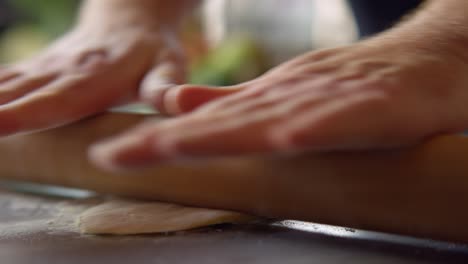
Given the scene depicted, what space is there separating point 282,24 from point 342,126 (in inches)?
105

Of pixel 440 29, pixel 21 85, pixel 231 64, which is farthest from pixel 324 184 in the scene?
pixel 231 64

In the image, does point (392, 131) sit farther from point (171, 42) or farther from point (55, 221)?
point (171, 42)

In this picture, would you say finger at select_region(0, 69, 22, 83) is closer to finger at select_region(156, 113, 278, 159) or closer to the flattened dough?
the flattened dough

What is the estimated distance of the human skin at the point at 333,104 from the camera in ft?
1.46

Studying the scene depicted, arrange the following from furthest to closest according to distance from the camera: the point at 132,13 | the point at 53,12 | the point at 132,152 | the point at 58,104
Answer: the point at 53,12 → the point at 132,13 → the point at 58,104 → the point at 132,152

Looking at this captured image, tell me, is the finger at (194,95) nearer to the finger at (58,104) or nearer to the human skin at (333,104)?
the human skin at (333,104)

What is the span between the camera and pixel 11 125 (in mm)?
681

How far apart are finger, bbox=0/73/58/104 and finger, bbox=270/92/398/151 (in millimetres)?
432

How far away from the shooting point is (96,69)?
799 mm

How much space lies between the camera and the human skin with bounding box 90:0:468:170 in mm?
444

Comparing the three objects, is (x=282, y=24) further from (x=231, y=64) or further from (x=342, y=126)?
(x=342, y=126)

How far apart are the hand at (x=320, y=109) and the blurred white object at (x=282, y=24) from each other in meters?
2.25

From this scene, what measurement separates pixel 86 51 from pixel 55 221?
10.8 inches

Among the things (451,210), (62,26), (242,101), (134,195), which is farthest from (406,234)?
(62,26)
